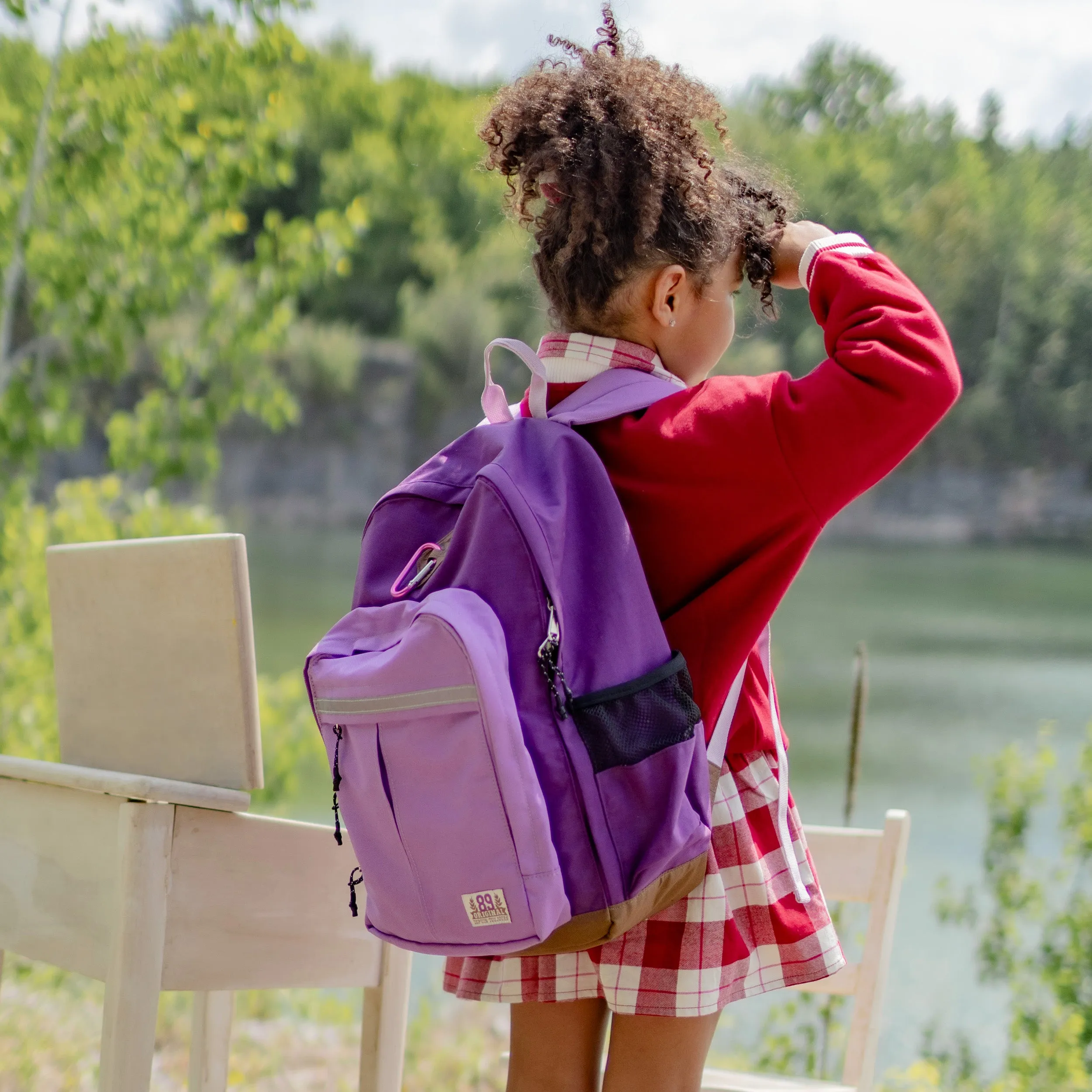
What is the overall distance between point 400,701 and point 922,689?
24.2ft

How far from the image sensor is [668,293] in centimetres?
78

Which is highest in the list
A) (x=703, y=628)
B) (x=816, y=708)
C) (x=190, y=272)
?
(x=190, y=272)

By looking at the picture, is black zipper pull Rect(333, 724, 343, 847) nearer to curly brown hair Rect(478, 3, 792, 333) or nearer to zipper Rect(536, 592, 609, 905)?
zipper Rect(536, 592, 609, 905)

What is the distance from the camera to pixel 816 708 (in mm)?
7727

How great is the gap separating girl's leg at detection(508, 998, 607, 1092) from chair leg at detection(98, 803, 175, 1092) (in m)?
0.27

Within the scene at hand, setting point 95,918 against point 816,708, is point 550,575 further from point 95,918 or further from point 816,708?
point 816,708

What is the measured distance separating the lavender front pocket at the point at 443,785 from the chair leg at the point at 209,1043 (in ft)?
1.94

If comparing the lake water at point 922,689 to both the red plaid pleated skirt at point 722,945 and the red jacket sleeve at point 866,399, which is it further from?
the red jacket sleeve at point 866,399

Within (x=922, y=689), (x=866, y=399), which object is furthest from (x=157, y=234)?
(x=922, y=689)

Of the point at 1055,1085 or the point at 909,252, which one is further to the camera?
the point at 909,252

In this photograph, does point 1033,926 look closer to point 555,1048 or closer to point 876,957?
point 876,957

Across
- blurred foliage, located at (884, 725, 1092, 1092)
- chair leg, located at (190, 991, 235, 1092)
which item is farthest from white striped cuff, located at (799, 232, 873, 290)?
blurred foliage, located at (884, 725, 1092, 1092)

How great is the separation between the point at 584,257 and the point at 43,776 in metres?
0.57

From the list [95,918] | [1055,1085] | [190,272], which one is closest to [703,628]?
[95,918]
